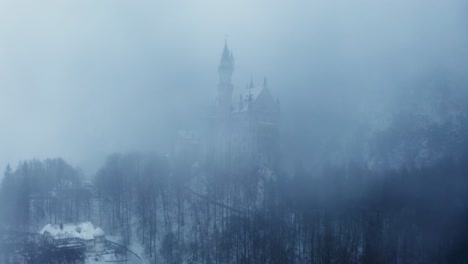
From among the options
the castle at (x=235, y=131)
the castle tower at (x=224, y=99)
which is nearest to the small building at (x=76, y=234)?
the castle at (x=235, y=131)

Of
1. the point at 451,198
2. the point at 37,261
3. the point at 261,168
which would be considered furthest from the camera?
the point at 261,168

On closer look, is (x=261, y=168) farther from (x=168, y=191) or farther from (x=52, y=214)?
(x=52, y=214)

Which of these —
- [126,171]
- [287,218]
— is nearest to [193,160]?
[126,171]

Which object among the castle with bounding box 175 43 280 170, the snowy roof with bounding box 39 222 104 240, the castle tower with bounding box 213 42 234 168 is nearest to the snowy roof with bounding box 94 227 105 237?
the snowy roof with bounding box 39 222 104 240

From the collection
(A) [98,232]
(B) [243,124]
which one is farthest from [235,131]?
(A) [98,232]

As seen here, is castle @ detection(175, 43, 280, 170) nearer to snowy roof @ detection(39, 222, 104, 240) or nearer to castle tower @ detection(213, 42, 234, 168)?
castle tower @ detection(213, 42, 234, 168)

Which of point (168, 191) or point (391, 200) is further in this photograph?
point (168, 191)

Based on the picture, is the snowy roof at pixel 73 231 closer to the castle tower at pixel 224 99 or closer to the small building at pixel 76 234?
the small building at pixel 76 234
